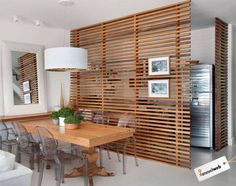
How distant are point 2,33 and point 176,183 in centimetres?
430

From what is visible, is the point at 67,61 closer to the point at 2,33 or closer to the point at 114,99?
the point at 114,99

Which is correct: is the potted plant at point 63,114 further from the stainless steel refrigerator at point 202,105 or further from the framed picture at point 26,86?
the stainless steel refrigerator at point 202,105

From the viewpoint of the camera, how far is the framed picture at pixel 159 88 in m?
4.21

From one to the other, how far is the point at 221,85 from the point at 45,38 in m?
4.02

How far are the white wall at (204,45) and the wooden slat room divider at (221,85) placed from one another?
358 millimetres

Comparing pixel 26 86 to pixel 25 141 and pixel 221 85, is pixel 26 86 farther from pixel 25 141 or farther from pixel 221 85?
pixel 221 85

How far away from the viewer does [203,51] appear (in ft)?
18.9

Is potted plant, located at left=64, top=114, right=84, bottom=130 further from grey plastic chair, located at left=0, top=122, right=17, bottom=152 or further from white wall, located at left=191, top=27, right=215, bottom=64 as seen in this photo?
white wall, located at left=191, top=27, right=215, bottom=64

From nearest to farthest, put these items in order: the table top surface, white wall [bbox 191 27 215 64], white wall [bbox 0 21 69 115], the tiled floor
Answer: the table top surface
the tiled floor
white wall [bbox 0 21 69 115]
white wall [bbox 191 27 215 64]

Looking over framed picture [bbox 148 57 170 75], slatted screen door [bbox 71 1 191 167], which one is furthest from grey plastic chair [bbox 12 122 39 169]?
framed picture [bbox 148 57 170 75]

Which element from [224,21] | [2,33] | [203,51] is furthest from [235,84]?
[2,33]

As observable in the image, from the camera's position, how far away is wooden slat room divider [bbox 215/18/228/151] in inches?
196

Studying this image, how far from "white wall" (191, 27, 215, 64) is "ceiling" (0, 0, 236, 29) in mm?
414

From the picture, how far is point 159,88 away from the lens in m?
4.32
